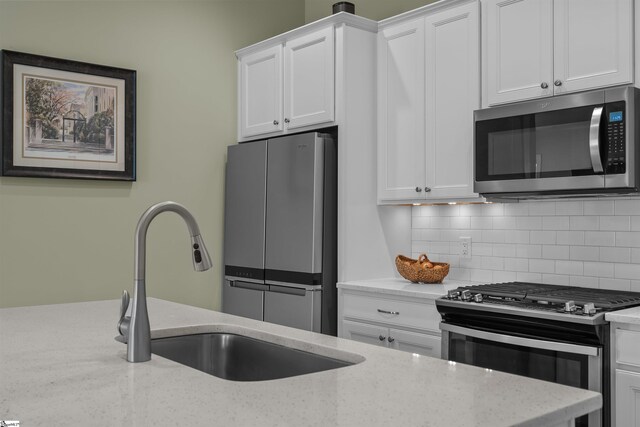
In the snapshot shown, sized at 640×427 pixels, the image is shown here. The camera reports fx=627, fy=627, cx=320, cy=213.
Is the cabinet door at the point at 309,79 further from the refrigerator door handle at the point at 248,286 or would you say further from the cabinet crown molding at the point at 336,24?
the refrigerator door handle at the point at 248,286

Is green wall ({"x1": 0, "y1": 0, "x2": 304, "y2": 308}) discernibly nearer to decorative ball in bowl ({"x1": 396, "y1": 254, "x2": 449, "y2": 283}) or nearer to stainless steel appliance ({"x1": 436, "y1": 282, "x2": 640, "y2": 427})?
decorative ball in bowl ({"x1": 396, "y1": 254, "x2": 449, "y2": 283})

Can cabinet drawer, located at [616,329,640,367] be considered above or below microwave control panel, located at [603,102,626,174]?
below

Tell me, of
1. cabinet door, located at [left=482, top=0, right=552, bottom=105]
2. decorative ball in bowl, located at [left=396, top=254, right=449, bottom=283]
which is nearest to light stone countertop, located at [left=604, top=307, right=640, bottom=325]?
cabinet door, located at [left=482, top=0, right=552, bottom=105]

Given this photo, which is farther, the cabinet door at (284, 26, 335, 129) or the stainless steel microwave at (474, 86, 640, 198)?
the cabinet door at (284, 26, 335, 129)

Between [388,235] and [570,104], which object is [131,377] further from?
[388,235]

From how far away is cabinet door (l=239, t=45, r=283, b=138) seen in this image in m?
4.06

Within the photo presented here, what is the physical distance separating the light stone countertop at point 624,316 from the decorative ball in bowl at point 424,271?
1.16 metres

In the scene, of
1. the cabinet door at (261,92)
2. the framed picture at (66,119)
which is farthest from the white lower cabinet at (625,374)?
the framed picture at (66,119)

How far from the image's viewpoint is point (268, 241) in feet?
12.6

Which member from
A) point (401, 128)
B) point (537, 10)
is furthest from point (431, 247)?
point (537, 10)

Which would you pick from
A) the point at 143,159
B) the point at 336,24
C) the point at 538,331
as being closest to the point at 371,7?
the point at 336,24

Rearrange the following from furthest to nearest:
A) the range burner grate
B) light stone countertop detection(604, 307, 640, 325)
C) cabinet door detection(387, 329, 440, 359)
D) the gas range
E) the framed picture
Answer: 1. the framed picture
2. cabinet door detection(387, 329, 440, 359)
3. the range burner grate
4. the gas range
5. light stone countertop detection(604, 307, 640, 325)

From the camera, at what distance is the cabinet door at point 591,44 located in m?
2.62

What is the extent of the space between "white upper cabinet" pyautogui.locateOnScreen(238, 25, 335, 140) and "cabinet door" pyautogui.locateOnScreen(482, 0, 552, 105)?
3.08ft
